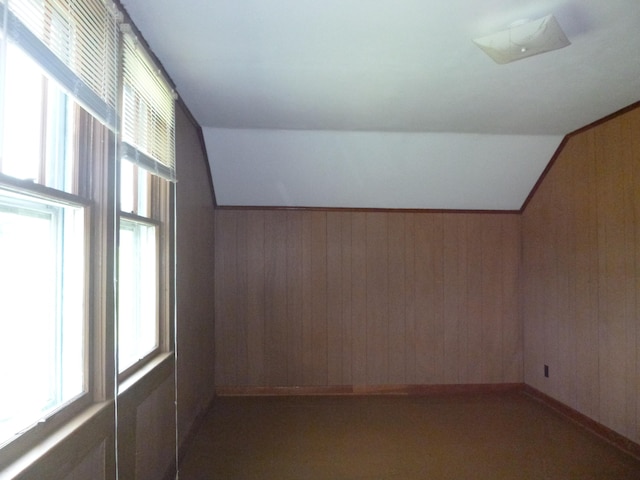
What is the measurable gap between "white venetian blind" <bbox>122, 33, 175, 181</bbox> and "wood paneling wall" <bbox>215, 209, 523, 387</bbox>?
182 cm

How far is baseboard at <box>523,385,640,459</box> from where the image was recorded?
290cm

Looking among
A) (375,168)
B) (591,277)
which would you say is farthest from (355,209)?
(591,277)

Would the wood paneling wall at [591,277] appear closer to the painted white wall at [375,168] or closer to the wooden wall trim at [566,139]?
the wooden wall trim at [566,139]

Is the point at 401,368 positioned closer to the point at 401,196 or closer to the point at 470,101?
the point at 401,196

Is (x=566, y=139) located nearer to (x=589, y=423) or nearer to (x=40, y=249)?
(x=589, y=423)

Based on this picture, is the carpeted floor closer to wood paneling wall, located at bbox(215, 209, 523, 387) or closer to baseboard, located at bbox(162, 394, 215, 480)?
baseboard, located at bbox(162, 394, 215, 480)

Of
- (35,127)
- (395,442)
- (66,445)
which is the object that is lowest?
(395,442)

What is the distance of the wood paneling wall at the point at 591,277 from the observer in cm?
292

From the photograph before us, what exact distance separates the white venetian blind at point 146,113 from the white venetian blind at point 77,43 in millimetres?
145

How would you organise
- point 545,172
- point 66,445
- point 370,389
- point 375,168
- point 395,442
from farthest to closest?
1. point 370,389
2. point 545,172
3. point 375,168
4. point 395,442
5. point 66,445

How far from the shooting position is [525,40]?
1.98 m

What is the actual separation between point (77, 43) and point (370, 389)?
3.72 meters

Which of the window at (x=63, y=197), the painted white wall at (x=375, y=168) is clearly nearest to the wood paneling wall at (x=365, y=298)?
the painted white wall at (x=375, y=168)

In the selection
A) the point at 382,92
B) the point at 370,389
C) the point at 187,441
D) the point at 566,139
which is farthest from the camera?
the point at 370,389
